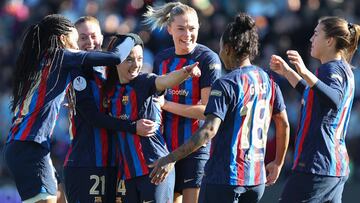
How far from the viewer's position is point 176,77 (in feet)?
22.8

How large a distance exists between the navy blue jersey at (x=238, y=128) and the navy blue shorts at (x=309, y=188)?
1.26ft

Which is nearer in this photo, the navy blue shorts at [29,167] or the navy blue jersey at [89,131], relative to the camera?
the navy blue shorts at [29,167]

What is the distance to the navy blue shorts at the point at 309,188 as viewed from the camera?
22.2ft

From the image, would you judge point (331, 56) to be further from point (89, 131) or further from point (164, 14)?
point (89, 131)

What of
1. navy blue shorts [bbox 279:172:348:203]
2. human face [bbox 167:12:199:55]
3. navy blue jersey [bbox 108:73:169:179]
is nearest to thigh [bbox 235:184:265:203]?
navy blue shorts [bbox 279:172:348:203]

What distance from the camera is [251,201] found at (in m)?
6.56

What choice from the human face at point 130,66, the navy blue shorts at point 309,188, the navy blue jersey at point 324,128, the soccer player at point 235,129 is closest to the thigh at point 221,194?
the soccer player at point 235,129

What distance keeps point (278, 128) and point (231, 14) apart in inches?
275

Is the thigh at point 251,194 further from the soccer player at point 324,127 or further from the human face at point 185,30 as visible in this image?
the human face at point 185,30

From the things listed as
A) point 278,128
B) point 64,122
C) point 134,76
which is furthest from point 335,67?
point 64,122

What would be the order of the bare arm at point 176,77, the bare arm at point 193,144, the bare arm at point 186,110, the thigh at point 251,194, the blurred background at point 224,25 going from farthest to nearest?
the blurred background at point 224,25
the bare arm at point 186,110
the bare arm at point 176,77
the thigh at point 251,194
the bare arm at point 193,144

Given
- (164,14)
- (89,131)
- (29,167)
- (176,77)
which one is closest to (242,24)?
(176,77)

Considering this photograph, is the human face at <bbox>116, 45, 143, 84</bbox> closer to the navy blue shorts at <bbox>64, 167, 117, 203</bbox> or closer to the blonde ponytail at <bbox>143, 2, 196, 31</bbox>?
the navy blue shorts at <bbox>64, 167, 117, 203</bbox>

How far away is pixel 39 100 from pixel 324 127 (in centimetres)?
216
